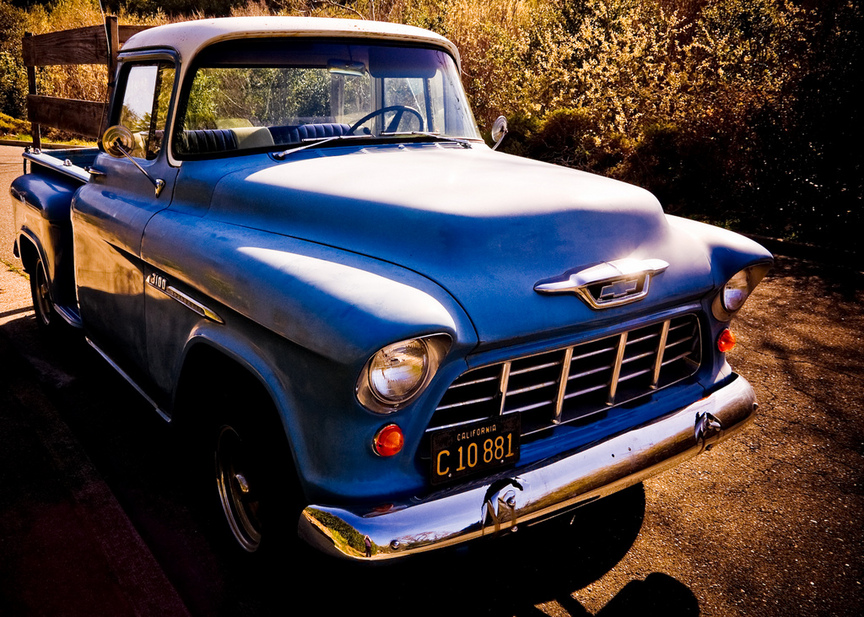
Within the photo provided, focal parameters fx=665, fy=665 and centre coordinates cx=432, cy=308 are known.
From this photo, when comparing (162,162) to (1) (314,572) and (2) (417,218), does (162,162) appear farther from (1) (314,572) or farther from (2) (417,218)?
(1) (314,572)

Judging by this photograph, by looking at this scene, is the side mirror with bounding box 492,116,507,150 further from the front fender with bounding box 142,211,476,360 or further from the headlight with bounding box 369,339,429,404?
the headlight with bounding box 369,339,429,404

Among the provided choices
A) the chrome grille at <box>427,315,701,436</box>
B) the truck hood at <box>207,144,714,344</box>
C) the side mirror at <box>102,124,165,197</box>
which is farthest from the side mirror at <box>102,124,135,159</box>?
the chrome grille at <box>427,315,701,436</box>

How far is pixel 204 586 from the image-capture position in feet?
7.57

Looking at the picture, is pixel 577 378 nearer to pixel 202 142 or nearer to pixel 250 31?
pixel 202 142

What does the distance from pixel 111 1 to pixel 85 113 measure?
28936 millimetres

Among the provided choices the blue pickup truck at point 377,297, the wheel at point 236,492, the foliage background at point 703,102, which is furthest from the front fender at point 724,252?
the foliage background at point 703,102

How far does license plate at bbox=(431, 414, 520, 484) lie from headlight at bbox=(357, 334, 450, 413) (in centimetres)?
16

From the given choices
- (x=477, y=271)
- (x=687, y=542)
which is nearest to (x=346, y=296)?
(x=477, y=271)

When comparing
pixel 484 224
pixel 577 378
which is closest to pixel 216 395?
pixel 484 224

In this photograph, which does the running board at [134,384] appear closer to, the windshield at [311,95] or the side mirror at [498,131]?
the windshield at [311,95]

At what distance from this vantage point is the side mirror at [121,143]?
2.83m

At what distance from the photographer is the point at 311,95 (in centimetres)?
296

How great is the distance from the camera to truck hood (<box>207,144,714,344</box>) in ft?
6.34

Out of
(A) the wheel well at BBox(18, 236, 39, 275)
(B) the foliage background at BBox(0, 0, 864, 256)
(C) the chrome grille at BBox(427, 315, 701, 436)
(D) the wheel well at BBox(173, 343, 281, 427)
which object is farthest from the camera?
(B) the foliage background at BBox(0, 0, 864, 256)
